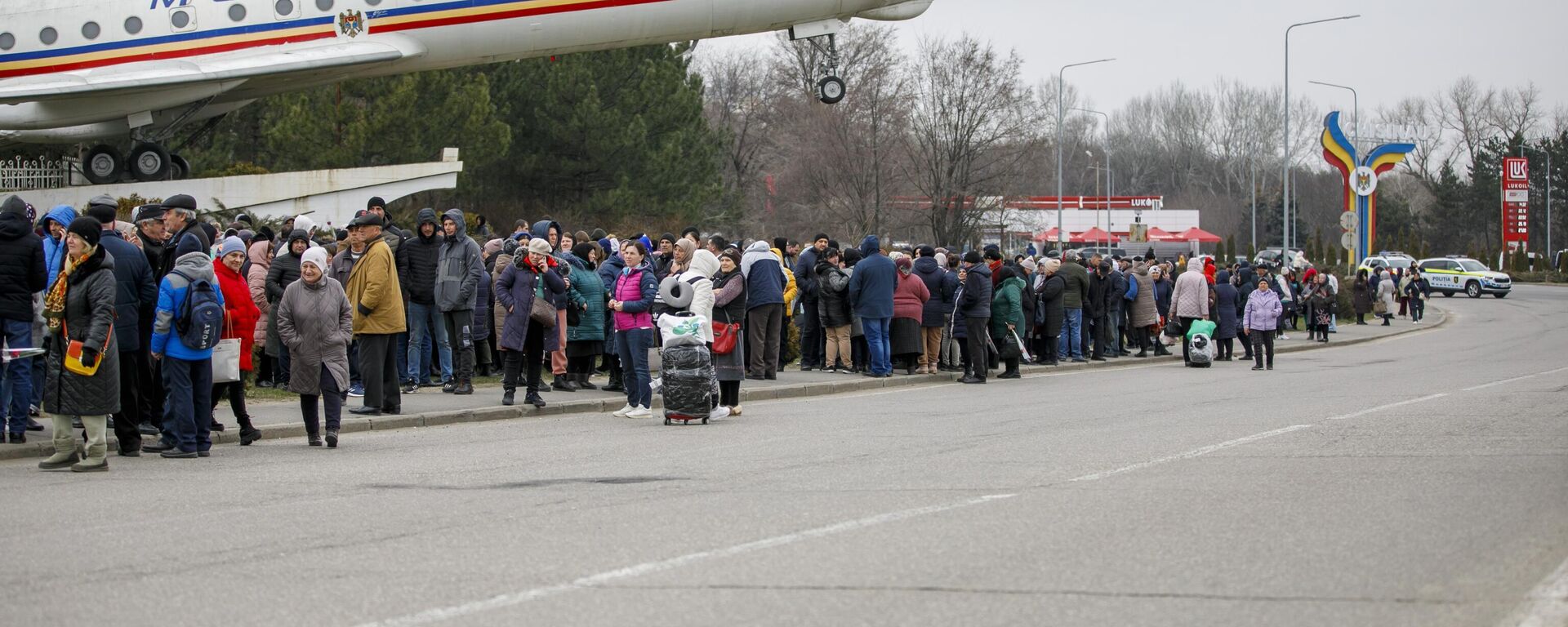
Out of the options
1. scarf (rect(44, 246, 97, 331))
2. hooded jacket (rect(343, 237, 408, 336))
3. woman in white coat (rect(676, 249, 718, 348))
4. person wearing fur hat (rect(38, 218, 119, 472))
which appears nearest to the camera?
person wearing fur hat (rect(38, 218, 119, 472))

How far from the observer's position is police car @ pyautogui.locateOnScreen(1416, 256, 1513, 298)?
6162cm

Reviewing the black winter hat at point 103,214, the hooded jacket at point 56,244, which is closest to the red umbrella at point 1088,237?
the hooded jacket at point 56,244

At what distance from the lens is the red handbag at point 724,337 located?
14.3 m

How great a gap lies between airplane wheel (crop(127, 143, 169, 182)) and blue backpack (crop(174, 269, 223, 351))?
789 inches

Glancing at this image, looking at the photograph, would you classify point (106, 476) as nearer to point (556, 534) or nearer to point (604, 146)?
point (556, 534)

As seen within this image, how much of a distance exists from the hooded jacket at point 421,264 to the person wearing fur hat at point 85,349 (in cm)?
544

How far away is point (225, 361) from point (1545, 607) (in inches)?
358

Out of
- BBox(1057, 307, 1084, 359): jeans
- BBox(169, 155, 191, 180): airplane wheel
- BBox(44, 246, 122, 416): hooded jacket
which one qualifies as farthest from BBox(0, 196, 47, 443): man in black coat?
BBox(169, 155, 191, 180): airplane wheel

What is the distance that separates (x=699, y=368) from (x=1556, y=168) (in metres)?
104

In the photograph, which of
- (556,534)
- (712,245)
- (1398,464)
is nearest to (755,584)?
(556,534)

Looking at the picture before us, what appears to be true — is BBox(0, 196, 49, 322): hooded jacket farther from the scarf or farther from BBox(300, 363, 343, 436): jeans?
BBox(300, 363, 343, 436): jeans

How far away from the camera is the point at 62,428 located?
34.1ft

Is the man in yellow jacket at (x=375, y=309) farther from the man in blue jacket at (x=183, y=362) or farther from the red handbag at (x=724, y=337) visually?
the red handbag at (x=724, y=337)

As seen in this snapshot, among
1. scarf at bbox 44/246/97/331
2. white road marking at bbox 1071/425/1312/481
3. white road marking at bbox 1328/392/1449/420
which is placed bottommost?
white road marking at bbox 1328/392/1449/420
